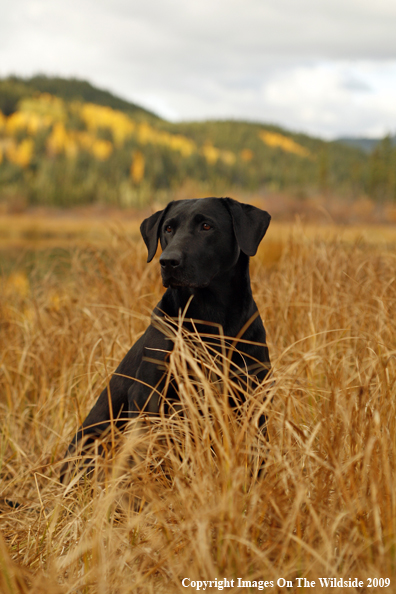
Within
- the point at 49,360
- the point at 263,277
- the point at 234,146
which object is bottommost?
the point at 49,360

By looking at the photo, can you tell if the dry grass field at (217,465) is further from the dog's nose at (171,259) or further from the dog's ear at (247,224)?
the dog's ear at (247,224)

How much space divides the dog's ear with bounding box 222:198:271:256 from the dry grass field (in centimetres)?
54

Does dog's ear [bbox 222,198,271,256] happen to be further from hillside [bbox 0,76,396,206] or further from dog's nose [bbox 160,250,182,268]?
hillside [bbox 0,76,396,206]

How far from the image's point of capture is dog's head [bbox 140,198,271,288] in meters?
2.12

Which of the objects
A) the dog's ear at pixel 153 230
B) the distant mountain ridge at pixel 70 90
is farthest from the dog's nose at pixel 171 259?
the distant mountain ridge at pixel 70 90

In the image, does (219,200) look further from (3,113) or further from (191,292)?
(3,113)

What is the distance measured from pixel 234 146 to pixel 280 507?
89827mm

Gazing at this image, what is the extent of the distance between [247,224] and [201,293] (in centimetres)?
39

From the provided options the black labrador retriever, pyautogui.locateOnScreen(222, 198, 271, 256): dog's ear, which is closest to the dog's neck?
the black labrador retriever

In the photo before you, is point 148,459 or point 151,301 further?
point 151,301

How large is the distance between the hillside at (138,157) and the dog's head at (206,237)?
23.2 metres

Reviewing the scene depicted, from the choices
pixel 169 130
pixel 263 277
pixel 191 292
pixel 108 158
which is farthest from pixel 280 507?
pixel 169 130

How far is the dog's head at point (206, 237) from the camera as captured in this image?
6.94 ft

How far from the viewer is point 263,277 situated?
464 cm
